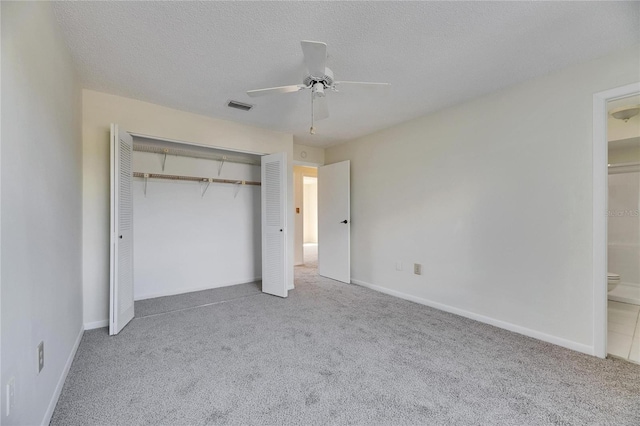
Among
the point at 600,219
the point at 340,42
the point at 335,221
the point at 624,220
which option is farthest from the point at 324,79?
the point at 624,220

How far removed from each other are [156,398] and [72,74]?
263 cm

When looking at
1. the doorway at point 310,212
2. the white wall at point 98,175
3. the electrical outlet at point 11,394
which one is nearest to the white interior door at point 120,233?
the white wall at point 98,175

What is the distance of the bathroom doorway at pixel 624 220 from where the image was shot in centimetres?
294

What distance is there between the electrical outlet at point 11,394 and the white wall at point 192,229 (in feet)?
8.75

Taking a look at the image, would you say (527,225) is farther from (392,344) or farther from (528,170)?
(392,344)

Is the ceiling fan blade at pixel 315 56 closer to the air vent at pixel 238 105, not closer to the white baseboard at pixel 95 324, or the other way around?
the air vent at pixel 238 105

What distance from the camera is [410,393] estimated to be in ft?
5.66

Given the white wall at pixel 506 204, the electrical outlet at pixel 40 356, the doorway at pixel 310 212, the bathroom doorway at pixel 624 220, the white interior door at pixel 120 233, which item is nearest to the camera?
the electrical outlet at pixel 40 356

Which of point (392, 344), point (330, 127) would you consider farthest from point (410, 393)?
point (330, 127)

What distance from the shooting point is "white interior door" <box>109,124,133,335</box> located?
8.38ft

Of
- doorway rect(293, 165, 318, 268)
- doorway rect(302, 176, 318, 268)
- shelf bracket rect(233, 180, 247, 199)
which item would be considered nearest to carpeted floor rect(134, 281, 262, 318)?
shelf bracket rect(233, 180, 247, 199)

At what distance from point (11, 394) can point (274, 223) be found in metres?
2.86

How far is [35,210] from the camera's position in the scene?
142 centimetres

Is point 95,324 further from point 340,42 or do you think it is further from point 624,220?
point 624,220
